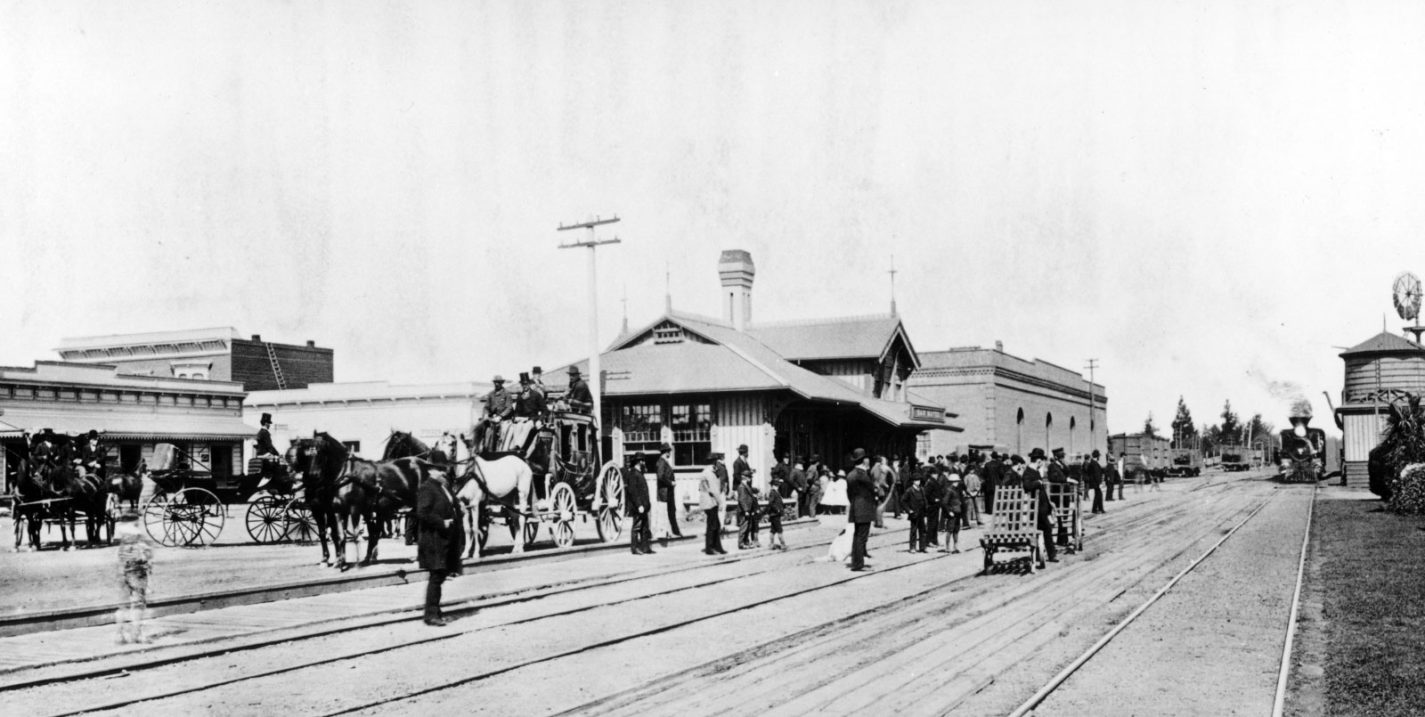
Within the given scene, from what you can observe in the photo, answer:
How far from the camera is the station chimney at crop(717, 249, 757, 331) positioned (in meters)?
42.9

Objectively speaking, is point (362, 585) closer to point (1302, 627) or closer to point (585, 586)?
point (585, 586)

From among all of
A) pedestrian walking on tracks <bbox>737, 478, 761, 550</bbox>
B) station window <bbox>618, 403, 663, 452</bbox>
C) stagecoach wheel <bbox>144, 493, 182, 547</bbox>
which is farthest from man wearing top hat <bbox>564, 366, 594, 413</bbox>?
station window <bbox>618, 403, 663, 452</bbox>

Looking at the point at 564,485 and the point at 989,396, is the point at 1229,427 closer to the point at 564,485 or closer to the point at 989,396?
the point at 989,396

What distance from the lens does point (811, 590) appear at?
562 inches

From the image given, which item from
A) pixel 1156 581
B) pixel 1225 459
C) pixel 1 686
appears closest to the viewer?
pixel 1 686

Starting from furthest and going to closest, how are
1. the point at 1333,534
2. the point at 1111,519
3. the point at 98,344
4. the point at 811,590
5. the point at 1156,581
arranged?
the point at 98,344, the point at 1111,519, the point at 1333,534, the point at 1156,581, the point at 811,590

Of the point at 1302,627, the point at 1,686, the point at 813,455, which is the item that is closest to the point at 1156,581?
the point at 1302,627

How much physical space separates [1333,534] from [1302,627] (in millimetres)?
13984

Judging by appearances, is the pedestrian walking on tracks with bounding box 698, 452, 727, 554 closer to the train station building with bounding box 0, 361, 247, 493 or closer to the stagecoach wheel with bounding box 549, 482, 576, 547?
the stagecoach wheel with bounding box 549, 482, 576, 547

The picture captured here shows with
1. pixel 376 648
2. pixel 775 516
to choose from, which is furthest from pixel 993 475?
pixel 376 648

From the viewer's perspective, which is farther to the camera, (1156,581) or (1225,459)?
(1225,459)

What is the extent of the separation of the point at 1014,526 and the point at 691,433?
17065mm

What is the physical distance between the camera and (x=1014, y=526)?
1677cm

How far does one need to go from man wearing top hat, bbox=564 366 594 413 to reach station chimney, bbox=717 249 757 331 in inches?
859
